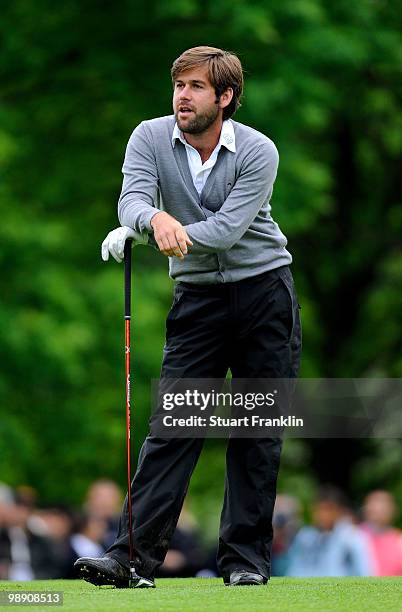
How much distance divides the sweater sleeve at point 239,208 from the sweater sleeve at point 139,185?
0.21 m

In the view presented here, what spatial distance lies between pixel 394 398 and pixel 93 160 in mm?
7162

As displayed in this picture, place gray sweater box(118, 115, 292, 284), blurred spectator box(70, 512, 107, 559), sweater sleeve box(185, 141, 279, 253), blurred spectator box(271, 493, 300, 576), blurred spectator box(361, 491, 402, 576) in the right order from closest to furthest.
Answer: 1. sweater sleeve box(185, 141, 279, 253)
2. gray sweater box(118, 115, 292, 284)
3. blurred spectator box(70, 512, 107, 559)
4. blurred spectator box(361, 491, 402, 576)
5. blurred spectator box(271, 493, 300, 576)

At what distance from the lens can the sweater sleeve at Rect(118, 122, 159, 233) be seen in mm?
6492

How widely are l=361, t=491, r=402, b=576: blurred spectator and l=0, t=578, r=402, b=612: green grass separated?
5210 mm

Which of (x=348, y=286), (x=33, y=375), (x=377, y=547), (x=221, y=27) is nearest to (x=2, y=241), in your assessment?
(x=33, y=375)

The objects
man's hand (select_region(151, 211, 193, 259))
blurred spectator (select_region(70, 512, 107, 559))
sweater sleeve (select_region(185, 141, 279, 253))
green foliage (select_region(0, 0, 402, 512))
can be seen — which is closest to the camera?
man's hand (select_region(151, 211, 193, 259))

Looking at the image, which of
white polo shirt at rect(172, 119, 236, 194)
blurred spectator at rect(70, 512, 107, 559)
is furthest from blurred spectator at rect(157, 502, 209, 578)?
white polo shirt at rect(172, 119, 236, 194)

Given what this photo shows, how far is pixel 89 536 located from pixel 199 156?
20.5ft

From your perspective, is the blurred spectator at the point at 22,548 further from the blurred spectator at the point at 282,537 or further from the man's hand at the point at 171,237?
the man's hand at the point at 171,237

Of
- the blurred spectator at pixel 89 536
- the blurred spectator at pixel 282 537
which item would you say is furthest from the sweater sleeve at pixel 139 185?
the blurred spectator at pixel 282 537

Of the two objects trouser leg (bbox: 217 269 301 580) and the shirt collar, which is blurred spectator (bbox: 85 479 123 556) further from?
the shirt collar

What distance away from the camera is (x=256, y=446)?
6820 mm

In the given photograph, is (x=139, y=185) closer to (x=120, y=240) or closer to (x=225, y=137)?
(x=120, y=240)

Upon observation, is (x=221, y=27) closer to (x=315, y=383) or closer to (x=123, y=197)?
(x=315, y=383)
